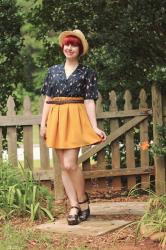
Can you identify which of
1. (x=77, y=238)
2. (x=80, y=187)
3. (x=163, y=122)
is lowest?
(x=77, y=238)

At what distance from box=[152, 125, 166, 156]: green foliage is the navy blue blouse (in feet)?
5.75

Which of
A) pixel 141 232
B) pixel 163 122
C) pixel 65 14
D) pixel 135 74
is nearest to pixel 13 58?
pixel 65 14

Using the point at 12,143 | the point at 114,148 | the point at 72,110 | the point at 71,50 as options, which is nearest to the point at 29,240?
the point at 72,110

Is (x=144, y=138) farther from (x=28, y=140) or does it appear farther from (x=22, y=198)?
(x=22, y=198)

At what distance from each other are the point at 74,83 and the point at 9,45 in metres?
2.62

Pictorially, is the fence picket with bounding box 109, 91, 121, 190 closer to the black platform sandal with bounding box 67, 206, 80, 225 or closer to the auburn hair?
the auburn hair

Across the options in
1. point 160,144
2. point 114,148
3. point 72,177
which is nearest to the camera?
point 72,177

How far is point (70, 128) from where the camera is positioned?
5.62m

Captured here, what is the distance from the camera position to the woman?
5.62 m

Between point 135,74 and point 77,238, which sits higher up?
point 135,74

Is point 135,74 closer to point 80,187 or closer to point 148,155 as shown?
point 148,155

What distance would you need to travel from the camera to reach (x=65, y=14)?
26.6ft

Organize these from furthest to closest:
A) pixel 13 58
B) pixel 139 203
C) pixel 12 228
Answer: pixel 13 58
pixel 139 203
pixel 12 228

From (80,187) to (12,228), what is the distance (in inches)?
30.8
